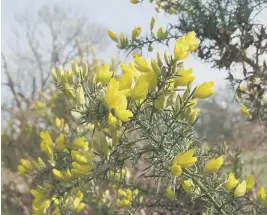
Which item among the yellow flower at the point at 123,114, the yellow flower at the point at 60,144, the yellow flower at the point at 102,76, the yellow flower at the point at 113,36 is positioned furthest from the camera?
the yellow flower at the point at 113,36

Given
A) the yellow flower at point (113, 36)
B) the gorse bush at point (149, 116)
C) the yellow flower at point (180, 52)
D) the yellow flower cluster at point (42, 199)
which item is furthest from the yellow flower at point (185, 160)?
the yellow flower at point (113, 36)

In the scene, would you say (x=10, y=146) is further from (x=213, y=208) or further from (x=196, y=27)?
(x=213, y=208)

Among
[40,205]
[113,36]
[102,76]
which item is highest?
[113,36]

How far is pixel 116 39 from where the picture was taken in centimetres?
184

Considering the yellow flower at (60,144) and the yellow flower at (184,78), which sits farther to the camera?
the yellow flower at (60,144)

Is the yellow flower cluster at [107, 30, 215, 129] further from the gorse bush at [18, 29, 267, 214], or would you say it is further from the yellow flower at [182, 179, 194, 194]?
the yellow flower at [182, 179, 194, 194]

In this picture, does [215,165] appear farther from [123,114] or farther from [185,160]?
[123,114]

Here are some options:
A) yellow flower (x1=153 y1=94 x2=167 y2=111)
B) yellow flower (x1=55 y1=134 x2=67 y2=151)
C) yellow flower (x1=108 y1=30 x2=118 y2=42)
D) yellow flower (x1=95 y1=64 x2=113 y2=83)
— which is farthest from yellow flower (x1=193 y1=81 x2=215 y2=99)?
yellow flower (x1=108 y1=30 x2=118 y2=42)


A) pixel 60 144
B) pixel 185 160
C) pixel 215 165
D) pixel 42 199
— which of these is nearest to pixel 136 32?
pixel 60 144

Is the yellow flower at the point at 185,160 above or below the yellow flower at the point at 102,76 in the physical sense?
below

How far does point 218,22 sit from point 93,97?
4.28 ft

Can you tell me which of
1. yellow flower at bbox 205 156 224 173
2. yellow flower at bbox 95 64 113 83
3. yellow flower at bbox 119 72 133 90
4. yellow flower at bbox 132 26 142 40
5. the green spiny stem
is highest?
yellow flower at bbox 132 26 142 40

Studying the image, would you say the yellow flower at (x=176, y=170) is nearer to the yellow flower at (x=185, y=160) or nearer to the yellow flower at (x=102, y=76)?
the yellow flower at (x=185, y=160)

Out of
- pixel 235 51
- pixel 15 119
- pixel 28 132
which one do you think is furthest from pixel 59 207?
pixel 15 119
